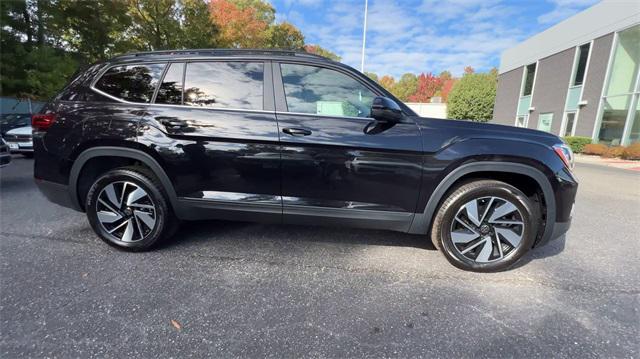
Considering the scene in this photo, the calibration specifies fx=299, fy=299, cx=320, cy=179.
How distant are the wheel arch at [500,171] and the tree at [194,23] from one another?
1667 centimetres

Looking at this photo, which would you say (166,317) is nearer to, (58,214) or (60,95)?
(60,95)

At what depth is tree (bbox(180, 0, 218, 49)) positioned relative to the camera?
1519 centimetres

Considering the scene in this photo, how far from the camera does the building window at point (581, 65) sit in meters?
17.0

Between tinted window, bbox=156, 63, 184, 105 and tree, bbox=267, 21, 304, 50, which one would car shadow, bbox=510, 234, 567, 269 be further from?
tree, bbox=267, 21, 304, 50

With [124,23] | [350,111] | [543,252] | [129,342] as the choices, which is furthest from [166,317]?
[124,23]

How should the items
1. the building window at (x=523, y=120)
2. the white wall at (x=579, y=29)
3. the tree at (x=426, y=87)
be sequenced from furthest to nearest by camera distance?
the tree at (x=426, y=87) < the building window at (x=523, y=120) < the white wall at (x=579, y=29)

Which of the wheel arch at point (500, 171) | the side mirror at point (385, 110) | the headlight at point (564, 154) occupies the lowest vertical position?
the wheel arch at point (500, 171)

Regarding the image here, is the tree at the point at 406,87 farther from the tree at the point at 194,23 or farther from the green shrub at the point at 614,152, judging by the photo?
the tree at the point at 194,23

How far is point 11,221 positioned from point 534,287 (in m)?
5.46

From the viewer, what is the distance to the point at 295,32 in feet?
121

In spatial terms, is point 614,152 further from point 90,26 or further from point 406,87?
point 406,87

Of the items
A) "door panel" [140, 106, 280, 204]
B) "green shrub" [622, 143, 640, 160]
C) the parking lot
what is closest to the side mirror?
"door panel" [140, 106, 280, 204]

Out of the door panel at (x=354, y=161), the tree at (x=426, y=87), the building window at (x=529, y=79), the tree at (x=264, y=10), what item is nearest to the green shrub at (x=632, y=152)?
the building window at (x=529, y=79)

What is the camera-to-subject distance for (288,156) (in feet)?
8.19
